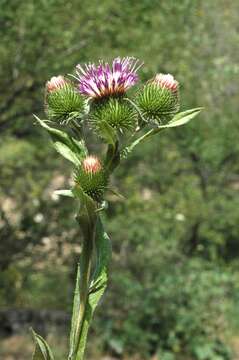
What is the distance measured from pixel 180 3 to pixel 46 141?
2264mm

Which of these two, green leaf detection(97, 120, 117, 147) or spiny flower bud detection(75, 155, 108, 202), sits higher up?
green leaf detection(97, 120, 117, 147)

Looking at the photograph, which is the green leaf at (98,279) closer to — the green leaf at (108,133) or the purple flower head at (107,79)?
the green leaf at (108,133)

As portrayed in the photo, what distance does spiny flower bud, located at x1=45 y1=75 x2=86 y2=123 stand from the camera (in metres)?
2.25

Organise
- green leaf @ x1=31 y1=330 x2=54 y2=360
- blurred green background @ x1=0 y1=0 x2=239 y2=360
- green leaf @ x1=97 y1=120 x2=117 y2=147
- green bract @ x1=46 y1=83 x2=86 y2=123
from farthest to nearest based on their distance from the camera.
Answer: blurred green background @ x1=0 y1=0 x2=239 y2=360
green bract @ x1=46 y1=83 x2=86 y2=123
green leaf @ x1=31 y1=330 x2=54 y2=360
green leaf @ x1=97 y1=120 x2=117 y2=147

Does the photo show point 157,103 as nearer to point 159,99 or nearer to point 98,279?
point 159,99

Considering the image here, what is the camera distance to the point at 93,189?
83.2 inches

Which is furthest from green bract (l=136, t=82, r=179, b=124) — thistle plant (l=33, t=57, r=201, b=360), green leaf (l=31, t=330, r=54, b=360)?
green leaf (l=31, t=330, r=54, b=360)

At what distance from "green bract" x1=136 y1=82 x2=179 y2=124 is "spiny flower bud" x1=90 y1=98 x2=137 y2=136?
5cm

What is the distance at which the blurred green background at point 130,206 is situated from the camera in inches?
285

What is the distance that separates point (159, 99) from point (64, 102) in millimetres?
318

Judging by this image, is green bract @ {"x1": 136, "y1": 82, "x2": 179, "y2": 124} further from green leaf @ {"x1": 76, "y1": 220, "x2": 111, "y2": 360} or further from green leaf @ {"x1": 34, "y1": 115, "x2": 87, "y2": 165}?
green leaf @ {"x1": 76, "y1": 220, "x2": 111, "y2": 360}

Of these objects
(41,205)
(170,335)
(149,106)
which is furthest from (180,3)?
(149,106)

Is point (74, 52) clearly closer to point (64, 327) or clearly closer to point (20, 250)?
point (20, 250)

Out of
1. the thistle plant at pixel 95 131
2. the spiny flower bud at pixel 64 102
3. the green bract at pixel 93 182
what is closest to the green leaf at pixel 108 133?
the thistle plant at pixel 95 131
